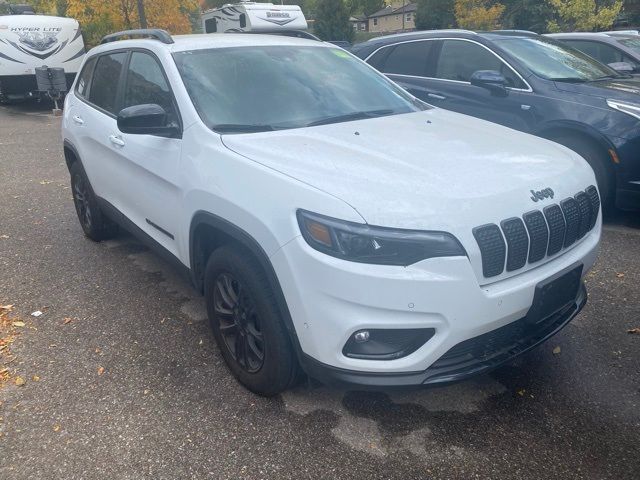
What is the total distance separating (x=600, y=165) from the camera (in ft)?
17.5

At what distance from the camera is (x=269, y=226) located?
2479 millimetres

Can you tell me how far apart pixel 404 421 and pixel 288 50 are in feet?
8.19

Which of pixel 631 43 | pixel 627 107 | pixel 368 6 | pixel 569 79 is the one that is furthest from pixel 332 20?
pixel 368 6

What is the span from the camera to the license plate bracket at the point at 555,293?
2533 mm

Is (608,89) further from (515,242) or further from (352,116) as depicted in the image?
(515,242)

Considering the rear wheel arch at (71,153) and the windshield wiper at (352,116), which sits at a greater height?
the windshield wiper at (352,116)

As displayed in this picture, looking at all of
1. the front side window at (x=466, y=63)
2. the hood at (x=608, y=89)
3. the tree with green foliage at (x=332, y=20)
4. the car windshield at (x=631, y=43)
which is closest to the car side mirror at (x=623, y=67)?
the car windshield at (x=631, y=43)

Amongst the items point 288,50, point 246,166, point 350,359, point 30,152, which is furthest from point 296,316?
point 30,152

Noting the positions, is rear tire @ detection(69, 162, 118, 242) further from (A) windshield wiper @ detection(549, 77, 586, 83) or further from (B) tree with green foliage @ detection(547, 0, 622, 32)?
(B) tree with green foliage @ detection(547, 0, 622, 32)

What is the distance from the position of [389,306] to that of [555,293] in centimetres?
88

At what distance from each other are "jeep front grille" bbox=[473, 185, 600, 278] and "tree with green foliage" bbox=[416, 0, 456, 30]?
41.1m

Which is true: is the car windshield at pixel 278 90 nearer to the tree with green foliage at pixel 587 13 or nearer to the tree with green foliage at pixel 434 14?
the tree with green foliage at pixel 587 13

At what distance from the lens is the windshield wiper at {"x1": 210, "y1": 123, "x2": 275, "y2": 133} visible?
10.2ft

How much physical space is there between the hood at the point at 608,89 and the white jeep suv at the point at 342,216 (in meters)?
2.47
